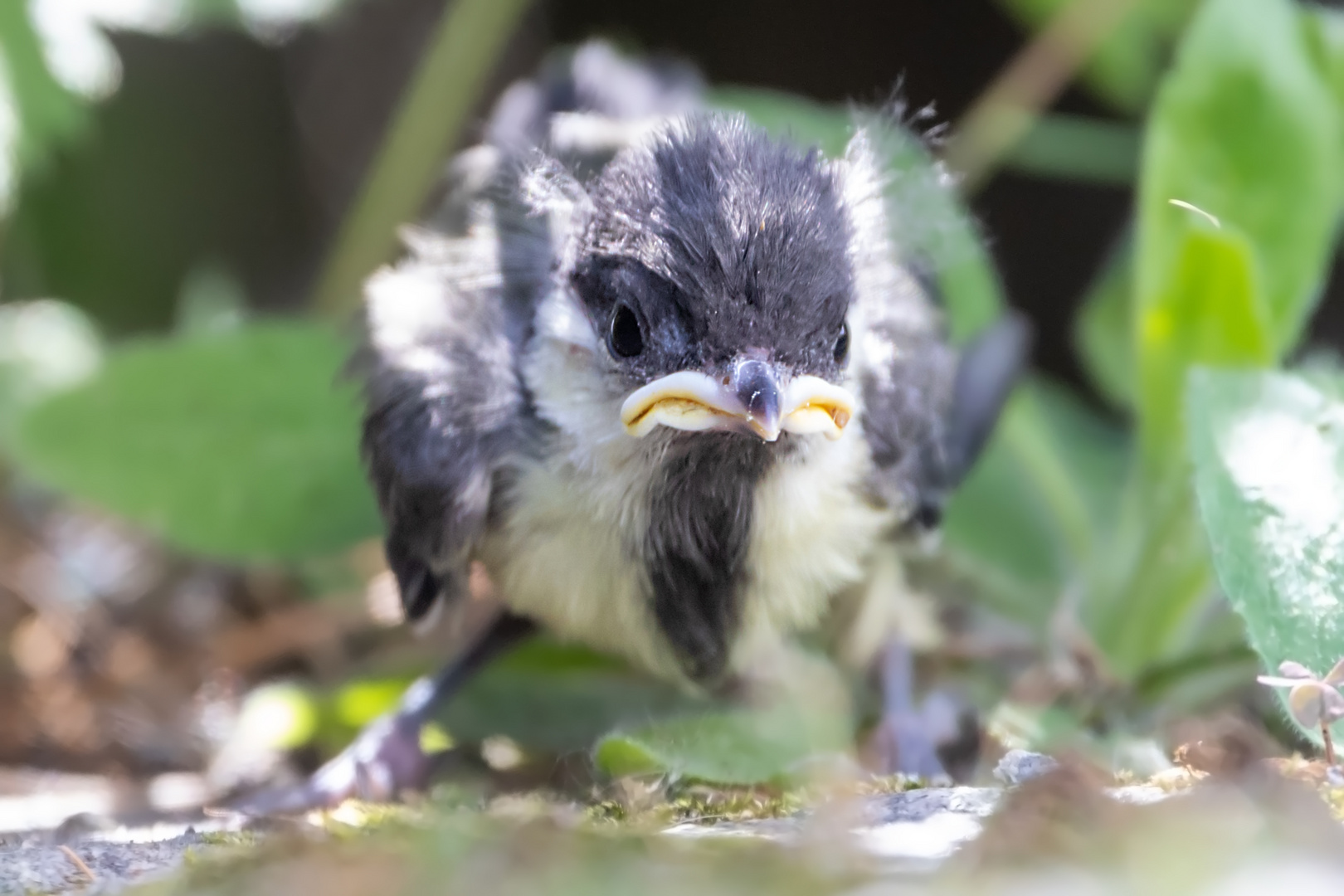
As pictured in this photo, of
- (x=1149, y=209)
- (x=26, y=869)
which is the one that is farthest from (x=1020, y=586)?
(x=26, y=869)

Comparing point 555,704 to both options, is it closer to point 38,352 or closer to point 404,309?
point 404,309

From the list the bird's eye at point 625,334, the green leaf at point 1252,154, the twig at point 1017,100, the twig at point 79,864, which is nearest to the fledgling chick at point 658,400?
the bird's eye at point 625,334

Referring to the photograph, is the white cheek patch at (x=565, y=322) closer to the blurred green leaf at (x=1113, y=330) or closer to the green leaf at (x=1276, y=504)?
the green leaf at (x=1276, y=504)

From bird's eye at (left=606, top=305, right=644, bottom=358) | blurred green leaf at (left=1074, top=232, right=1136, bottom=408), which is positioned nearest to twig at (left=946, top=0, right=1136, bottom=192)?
blurred green leaf at (left=1074, top=232, right=1136, bottom=408)

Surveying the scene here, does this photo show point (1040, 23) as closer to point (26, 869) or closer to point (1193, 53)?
point (1193, 53)

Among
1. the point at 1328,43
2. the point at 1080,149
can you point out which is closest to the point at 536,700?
the point at 1328,43

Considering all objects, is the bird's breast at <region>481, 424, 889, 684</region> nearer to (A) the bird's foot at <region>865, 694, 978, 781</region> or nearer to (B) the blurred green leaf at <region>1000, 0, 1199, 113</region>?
(A) the bird's foot at <region>865, 694, 978, 781</region>
